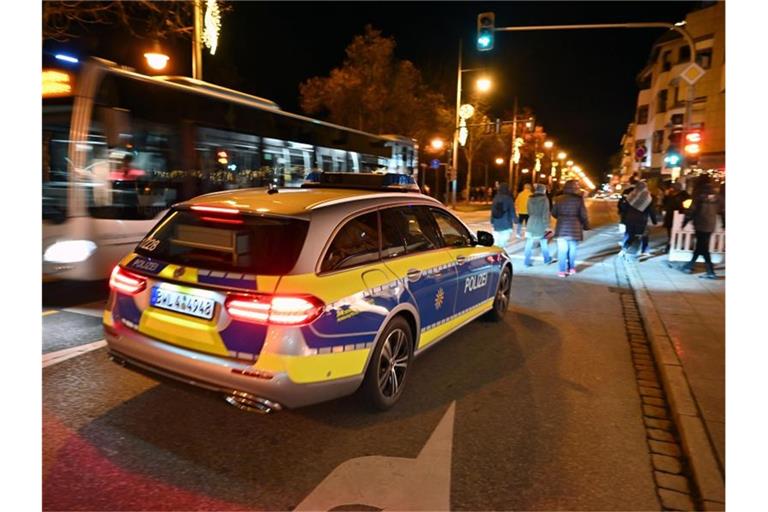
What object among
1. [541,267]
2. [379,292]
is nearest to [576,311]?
[541,267]

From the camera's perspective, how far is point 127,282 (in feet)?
12.4

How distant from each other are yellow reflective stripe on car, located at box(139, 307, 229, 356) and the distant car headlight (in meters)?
4.20

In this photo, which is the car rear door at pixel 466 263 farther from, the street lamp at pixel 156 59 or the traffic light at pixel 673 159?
the traffic light at pixel 673 159

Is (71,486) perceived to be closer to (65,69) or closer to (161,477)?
(161,477)

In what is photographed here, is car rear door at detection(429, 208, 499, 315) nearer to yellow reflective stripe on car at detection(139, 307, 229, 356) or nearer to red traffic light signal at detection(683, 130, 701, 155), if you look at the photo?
yellow reflective stripe on car at detection(139, 307, 229, 356)

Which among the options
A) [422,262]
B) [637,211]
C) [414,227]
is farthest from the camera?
[637,211]

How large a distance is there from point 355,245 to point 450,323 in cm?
166

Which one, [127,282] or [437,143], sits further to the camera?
[437,143]

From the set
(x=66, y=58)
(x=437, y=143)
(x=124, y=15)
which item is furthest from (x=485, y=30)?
(x=437, y=143)

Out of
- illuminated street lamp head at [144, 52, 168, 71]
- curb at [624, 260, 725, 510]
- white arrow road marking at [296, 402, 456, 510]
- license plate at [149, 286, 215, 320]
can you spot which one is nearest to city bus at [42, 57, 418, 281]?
illuminated street lamp head at [144, 52, 168, 71]

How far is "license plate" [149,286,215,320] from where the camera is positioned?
3.37m

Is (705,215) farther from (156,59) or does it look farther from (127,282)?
(156,59)

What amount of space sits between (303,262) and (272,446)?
1.24 meters

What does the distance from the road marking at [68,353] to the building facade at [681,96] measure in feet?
48.8
